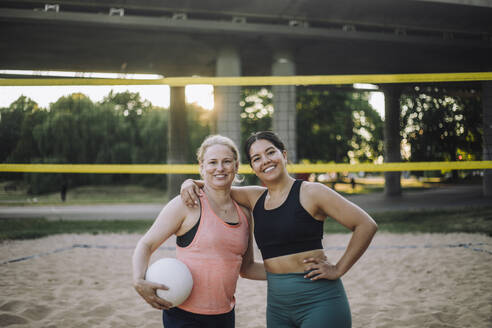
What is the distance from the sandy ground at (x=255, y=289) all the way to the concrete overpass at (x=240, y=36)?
2734mm

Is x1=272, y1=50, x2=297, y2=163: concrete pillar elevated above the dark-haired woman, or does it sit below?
above

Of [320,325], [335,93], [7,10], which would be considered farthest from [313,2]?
[335,93]

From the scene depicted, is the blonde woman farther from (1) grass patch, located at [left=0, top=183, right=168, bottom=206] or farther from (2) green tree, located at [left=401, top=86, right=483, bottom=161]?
(1) grass patch, located at [left=0, top=183, right=168, bottom=206]

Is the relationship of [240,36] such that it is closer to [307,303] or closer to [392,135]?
[392,135]

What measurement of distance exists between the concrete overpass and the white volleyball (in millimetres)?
5309

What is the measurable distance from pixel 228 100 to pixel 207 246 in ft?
24.7

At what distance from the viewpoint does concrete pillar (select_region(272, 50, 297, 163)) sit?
27.8ft

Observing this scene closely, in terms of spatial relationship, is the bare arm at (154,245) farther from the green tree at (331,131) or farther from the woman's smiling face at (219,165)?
the green tree at (331,131)

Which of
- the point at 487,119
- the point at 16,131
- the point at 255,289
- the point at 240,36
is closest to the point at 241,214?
the point at 255,289

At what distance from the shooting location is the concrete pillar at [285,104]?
8.47 meters

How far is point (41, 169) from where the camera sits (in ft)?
11.2

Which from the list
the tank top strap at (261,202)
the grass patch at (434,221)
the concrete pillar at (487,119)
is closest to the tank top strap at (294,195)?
the tank top strap at (261,202)

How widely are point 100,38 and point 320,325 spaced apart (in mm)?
9127

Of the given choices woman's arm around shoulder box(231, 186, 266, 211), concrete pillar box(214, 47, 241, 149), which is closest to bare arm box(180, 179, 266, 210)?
woman's arm around shoulder box(231, 186, 266, 211)
